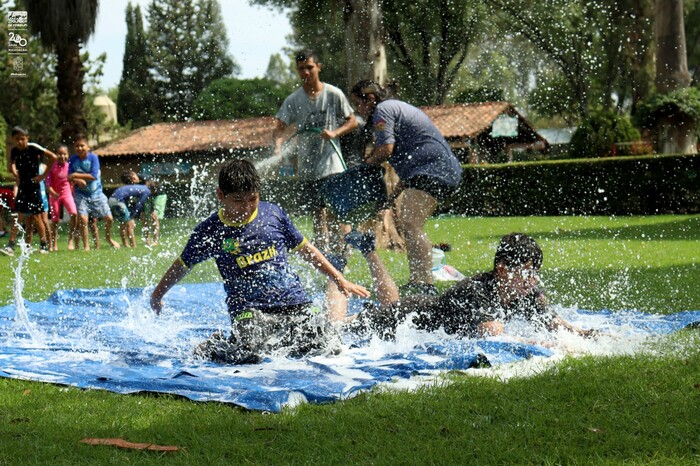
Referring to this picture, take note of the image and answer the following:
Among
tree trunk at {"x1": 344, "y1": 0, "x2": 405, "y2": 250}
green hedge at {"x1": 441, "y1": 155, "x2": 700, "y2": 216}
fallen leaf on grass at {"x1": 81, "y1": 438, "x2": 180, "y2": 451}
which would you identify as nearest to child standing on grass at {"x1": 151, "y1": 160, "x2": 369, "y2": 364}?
fallen leaf on grass at {"x1": 81, "y1": 438, "x2": 180, "y2": 451}

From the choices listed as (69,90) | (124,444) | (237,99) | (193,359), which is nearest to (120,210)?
(193,359)

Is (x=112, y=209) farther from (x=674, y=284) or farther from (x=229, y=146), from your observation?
(x=229, y=146)

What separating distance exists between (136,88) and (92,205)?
54573mm

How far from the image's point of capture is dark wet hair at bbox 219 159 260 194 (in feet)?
17.6

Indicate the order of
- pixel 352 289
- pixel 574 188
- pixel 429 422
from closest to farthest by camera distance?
1. pixel 429 422
2. pixel 352 289
3. pixel 574 188

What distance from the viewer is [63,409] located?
4.28 meters

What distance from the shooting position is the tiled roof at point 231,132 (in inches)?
1545

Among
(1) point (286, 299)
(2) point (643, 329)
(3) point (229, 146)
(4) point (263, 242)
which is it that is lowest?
(3) point (229, 146)

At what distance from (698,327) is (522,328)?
4.04 ft

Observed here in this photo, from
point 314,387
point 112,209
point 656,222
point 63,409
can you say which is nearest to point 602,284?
point 314,387

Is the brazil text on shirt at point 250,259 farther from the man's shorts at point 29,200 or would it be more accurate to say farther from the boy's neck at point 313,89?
the man's shorts at point 29,200

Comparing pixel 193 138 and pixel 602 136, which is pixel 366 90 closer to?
pixel 602 136

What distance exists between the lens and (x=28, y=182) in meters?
13.8

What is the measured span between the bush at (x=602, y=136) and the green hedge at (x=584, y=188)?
19.2 ft
